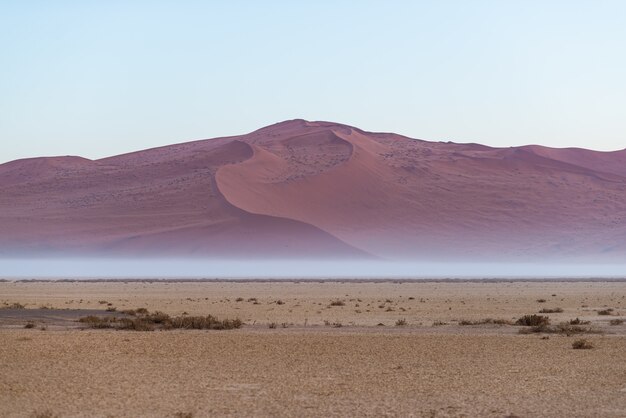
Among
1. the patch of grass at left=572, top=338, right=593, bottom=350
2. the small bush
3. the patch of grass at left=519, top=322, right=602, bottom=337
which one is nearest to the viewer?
the small bush

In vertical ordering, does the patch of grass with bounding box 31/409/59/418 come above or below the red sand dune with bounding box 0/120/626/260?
below

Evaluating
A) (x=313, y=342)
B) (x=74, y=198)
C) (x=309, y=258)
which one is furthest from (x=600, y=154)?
(x=313, y=342)

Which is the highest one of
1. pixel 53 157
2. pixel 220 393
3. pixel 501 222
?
pixel 53 157

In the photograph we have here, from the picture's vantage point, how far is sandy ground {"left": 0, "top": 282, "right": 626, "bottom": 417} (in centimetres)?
1412

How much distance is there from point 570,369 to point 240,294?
32.7 metres

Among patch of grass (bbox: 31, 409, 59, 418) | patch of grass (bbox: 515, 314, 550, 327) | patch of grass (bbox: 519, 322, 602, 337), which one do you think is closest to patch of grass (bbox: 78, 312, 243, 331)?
patch of grass (bbox: 519, 322, 602, 337)

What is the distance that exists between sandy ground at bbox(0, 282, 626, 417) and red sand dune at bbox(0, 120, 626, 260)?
77.0 metres

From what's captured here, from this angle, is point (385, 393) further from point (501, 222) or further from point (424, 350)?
point (501, 222)

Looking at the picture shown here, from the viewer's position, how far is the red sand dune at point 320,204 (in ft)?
354

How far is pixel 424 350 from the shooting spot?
2084 centimetres

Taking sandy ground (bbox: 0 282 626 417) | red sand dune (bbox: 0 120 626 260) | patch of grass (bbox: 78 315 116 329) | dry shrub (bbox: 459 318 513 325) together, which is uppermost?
red sand dune (bbox: 0 120 626 260)

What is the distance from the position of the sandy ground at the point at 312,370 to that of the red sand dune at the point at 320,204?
3031 inches

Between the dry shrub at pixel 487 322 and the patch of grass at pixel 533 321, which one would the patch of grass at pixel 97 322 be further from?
the patch of grass at pixel 533 321

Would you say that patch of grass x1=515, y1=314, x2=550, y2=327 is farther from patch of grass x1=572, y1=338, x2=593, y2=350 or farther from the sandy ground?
patch of grass x1=572, y1=338, x2=593, y2=350
